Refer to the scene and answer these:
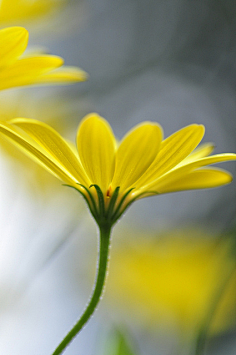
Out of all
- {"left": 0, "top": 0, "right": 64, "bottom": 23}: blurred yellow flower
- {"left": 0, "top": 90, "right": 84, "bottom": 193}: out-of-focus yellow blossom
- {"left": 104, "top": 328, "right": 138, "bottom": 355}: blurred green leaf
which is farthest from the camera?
{"left": 0, "top": 90, "right": 84, "bottom": 193}: out-of-focus yellow blossom

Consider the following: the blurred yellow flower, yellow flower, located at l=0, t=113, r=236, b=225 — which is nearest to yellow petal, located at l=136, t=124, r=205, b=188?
yellow flower, located at l=0, t=113, r=236, b=225

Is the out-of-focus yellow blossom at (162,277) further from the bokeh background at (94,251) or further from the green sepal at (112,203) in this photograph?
the green sepal at (112,203)

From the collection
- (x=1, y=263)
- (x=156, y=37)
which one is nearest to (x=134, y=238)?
(x=1, y=263)

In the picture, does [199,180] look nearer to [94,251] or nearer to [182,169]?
[182,169]

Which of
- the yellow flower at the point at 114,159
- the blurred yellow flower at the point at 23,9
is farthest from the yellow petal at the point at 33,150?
the blurred yellow flower at the point at 23,9

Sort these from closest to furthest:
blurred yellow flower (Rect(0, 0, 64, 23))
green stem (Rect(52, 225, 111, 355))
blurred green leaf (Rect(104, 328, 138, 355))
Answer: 1. green stem (Rect(52, 225, 111, 355))
2. blurred green leaf (Rect(104, 328, 138, 355))
3. blurred yellow flower (Rect(0, 0, 64, 23))

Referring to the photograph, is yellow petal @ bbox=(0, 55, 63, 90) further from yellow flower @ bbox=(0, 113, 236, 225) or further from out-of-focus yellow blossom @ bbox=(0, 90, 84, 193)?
out-of-focus yellow blossom @ bbox=(0, 90, 84, 193)

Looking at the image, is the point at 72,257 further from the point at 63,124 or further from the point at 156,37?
the point at 156,37

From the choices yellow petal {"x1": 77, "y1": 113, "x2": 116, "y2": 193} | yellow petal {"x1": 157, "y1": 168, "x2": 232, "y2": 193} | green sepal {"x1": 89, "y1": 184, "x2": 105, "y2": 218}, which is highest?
yellow petal {"x1": 77, "y1": 113, "x2": 116, "y2": 193}
